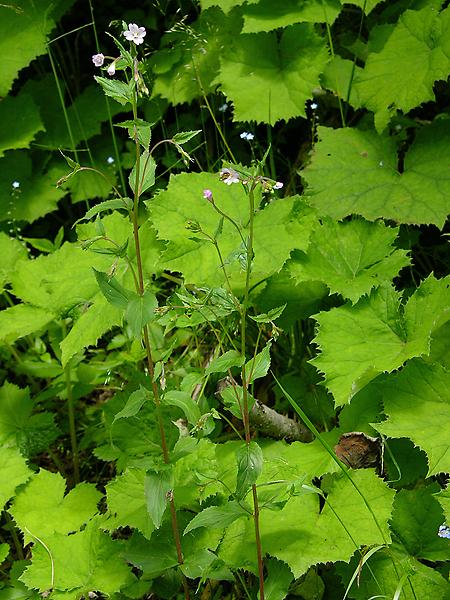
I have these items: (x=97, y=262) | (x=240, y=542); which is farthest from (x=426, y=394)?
(x=97, y=262)

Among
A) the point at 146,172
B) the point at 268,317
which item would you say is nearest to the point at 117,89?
the point at 146,172

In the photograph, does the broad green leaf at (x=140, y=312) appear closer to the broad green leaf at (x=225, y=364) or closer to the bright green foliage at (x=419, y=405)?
the broad green leaf at (x=225, y=364)

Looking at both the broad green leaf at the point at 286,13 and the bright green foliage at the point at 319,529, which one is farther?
the broad green leaf at the point at 286,13

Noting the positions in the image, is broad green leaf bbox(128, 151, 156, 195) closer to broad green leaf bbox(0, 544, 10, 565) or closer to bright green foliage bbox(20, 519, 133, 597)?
bright green foliage bbox(20, 519, 133, 597)

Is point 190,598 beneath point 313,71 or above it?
beneath

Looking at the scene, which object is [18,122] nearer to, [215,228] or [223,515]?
[215,228]

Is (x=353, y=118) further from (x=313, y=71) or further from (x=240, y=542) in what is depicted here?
(x=240, y=542)

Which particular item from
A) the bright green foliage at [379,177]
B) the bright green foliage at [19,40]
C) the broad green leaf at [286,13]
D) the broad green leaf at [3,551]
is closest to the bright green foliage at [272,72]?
the broad green leaf at [286,13]
